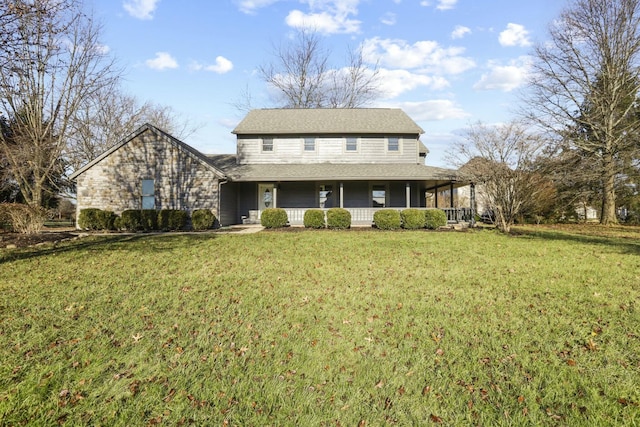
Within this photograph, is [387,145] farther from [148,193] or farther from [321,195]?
[148,193]

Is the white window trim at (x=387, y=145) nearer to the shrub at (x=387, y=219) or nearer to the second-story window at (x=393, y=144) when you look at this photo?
the second-story window at (x=393, y=144)

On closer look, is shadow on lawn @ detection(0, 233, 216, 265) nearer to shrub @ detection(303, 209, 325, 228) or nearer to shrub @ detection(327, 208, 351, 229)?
shrub @ detection(303, 209, 325, 228)

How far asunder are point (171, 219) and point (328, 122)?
36.8 feet

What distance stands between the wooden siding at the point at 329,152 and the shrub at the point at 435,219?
527 cm

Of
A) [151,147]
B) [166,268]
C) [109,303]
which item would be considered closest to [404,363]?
[109,303]

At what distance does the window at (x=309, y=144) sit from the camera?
21.4 meters

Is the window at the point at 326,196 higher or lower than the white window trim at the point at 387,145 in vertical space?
lower

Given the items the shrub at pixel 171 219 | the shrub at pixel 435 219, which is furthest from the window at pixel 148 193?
the shrub at pixel 435 219

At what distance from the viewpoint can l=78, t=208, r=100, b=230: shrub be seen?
16.9 meters

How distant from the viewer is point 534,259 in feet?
30.9

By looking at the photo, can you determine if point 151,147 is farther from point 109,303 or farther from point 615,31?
point 615,31

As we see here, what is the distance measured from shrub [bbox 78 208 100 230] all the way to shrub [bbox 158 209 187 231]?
10.5 ft

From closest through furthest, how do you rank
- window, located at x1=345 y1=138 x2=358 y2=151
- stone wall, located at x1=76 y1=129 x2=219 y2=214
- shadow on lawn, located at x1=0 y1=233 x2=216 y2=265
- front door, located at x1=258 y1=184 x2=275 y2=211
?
shadow on lawn, located at x1=0 y1=233 x2=216 y2=265
stone wall, located at x1=76 y1=129 x2=219 y2=214
front door, located at x1=258 y1=184 x2=275 y2=211
window, located at x1=345 y1=138 x2=358 y2=151

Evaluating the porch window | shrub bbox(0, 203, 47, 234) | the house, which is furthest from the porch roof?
shrub bbox(0, 203, 47, 234)
